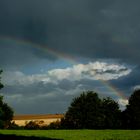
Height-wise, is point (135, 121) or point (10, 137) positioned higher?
point (135, 121)

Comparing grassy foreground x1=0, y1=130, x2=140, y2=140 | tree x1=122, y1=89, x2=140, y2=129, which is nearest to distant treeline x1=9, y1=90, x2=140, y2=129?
tree x1=122, y1=89, x2=140, y2=129

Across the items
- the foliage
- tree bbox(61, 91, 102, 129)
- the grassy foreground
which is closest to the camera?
the grassy foreground

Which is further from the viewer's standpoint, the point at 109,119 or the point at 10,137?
the point at 109,119

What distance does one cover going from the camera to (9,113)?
477 feet

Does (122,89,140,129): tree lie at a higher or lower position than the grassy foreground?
higher

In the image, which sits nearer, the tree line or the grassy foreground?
the grassy foreground

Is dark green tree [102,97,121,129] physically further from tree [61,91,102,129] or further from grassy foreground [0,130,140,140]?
grassy foreground [0,130,140,140]

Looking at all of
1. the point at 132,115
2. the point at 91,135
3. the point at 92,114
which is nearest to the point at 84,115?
the point at 92,114

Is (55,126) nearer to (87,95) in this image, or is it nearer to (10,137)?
(87,95)

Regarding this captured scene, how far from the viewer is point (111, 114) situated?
13750 centimetres

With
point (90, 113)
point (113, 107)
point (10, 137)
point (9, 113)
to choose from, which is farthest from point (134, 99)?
point (10, 137)

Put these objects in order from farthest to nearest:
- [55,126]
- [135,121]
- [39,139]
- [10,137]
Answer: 1. [55,126]
2. [135,121]
3. [10,137]
4. [39,139]

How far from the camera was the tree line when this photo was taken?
13300cm

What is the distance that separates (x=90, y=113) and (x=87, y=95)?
37.2 ft
